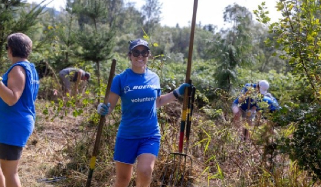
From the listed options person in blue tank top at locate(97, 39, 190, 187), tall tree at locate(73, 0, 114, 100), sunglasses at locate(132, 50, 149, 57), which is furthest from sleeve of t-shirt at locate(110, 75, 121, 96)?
tall tree at locate(73, 0, 114, 100)

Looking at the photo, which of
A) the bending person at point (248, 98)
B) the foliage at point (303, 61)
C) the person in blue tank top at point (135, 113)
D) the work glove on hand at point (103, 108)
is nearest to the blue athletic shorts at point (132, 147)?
the person in blue tank top at point (135, 113)

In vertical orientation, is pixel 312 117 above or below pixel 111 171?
above

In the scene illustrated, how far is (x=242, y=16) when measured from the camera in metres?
9.88

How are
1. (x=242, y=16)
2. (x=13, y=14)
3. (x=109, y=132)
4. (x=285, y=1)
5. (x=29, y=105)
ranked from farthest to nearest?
(x=242, y=16) → (x=13, y=14) → (x=109, y=132) → (x=285, y=1) → (x=29, y=105)

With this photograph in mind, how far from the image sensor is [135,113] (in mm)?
3354

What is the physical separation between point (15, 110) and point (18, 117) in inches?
2.4

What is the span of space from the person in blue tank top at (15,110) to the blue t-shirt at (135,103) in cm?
74

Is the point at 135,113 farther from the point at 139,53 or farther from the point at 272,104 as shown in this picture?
the point at 272,104

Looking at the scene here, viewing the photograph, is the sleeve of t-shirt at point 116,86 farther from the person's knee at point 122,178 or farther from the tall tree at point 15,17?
the tall tree at point 15,17

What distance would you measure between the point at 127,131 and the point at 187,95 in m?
0.83

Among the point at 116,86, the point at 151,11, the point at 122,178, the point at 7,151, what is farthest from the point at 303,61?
the point at 151,11

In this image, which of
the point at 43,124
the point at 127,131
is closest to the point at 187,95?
the point at 127,131

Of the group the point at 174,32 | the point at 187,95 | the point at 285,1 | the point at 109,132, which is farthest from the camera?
the point at 174,32

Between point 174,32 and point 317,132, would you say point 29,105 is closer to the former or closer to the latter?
point 317,132
